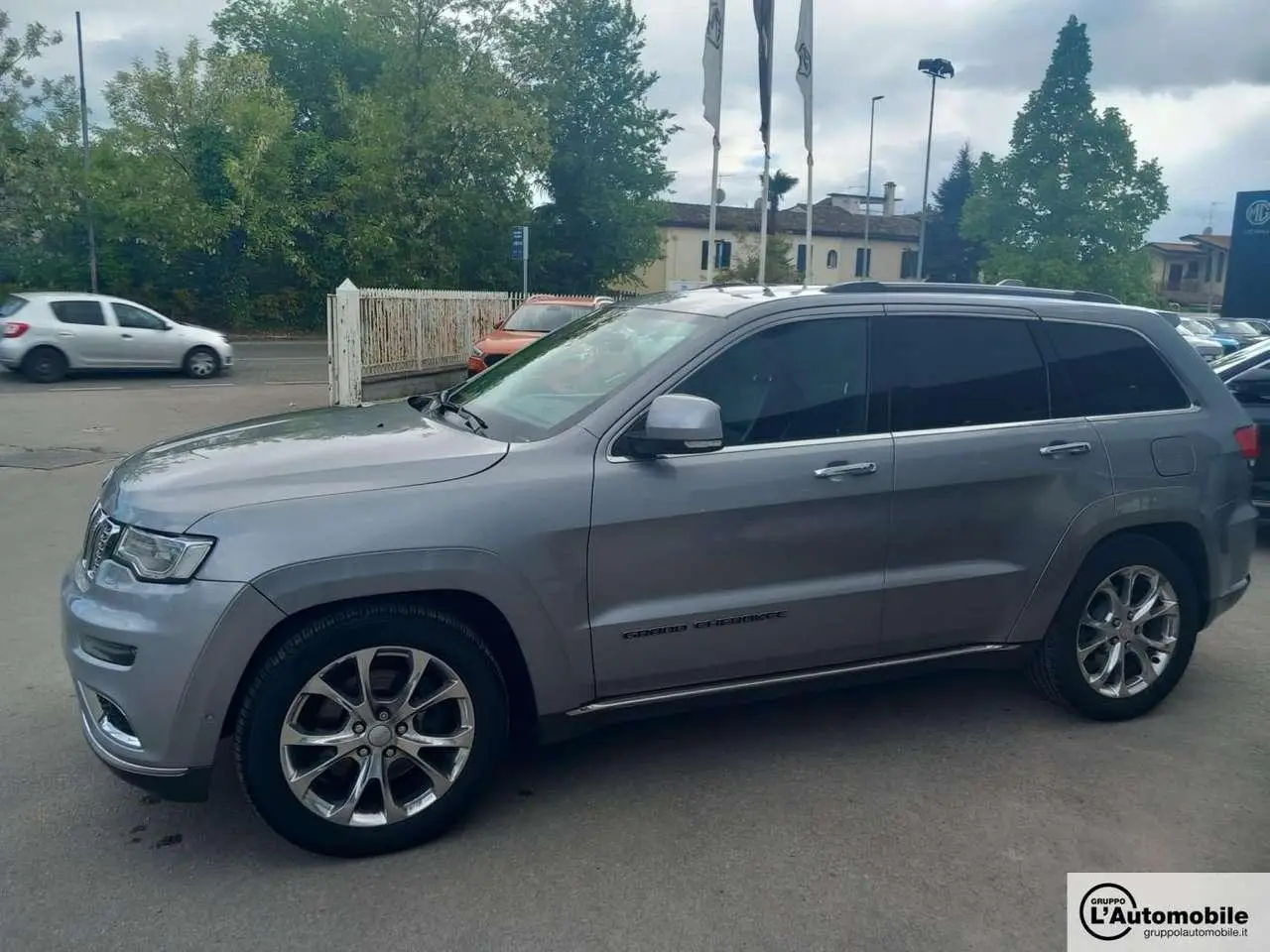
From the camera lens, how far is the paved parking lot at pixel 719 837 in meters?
3.06

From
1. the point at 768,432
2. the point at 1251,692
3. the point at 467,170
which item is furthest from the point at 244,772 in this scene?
the point at 467,170

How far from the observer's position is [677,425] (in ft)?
11.5

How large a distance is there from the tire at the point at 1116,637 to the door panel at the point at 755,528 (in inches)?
37.9

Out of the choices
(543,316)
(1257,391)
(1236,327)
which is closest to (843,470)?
(1257,391)

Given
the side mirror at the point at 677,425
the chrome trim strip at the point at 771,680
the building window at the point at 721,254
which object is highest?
the building window at the point at 721,254

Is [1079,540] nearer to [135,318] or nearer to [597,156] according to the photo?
[135,318]

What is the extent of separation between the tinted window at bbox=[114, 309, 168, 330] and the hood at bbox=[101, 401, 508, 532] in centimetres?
1653

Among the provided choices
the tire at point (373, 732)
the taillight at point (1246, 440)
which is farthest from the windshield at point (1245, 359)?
the tire at point (373, 732)

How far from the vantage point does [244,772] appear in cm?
322

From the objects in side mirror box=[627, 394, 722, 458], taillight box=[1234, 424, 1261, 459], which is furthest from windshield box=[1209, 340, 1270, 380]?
side mirror box=[627, 394, 722, 458]

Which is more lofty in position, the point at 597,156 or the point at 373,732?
the point at 597,156

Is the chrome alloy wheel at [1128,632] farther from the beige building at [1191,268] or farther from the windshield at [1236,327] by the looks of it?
the beige building at [1191,268]

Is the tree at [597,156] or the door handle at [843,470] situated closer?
the door handle at [843,470]

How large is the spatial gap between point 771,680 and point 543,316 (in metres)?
11.9
